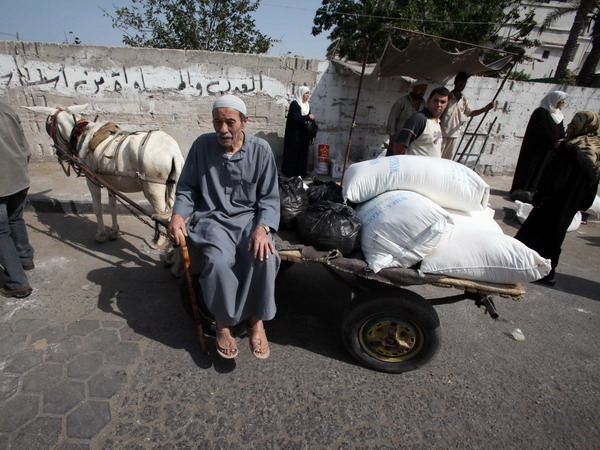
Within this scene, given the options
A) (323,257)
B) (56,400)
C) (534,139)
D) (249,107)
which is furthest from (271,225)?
(534,139)

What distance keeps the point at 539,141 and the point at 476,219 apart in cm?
514

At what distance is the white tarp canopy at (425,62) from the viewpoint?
17.1 feet

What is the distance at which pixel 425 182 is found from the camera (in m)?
2.31

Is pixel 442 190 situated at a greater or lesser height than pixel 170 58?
lesser

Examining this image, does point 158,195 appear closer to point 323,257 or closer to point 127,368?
point 127,368

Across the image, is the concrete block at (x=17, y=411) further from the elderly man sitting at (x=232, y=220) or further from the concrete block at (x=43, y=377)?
the elderly man sitting at (x=232, y=220)

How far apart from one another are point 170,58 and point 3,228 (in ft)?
14.2

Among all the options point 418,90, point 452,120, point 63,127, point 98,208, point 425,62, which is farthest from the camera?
point 425,62

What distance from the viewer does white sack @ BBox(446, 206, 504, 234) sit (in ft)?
7.11

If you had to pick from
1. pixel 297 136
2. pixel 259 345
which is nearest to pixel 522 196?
pixel 297 136

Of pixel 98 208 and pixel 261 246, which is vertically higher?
pixel 261 246

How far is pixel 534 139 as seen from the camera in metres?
6.07

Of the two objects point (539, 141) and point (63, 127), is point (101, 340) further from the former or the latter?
point (539, 141)

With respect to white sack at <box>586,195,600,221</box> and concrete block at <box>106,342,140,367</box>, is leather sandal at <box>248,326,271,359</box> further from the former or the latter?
white sack at <box>586,195,600,221</box>
